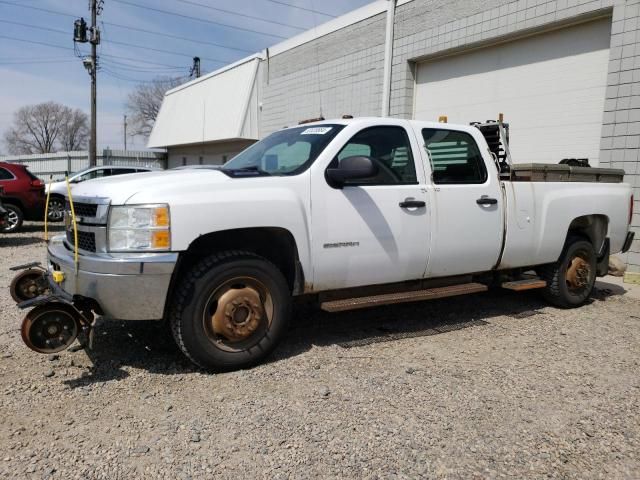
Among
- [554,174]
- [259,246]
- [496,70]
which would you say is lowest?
[259,246]

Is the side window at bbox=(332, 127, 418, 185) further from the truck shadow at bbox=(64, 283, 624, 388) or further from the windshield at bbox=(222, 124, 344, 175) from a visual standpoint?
the truck shadow at bbox=(64, 283, 624, 388)

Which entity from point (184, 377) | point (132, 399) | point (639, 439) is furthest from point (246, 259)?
point (639, 439)

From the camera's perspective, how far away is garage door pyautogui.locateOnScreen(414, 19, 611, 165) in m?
9.18

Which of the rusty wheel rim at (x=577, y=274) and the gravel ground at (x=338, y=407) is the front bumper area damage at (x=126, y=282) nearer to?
the gravel ground at (x=338, y=407)

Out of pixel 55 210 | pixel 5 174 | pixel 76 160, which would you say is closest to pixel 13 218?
pixel 5 174

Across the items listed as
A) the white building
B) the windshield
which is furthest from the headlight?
the white building

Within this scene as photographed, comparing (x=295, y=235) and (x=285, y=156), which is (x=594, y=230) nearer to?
(x=285, y=156)

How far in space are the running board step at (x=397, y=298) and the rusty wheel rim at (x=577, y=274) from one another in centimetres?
153

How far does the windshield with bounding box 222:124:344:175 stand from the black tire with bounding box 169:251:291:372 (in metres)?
0.82

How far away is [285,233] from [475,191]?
6.74 feet

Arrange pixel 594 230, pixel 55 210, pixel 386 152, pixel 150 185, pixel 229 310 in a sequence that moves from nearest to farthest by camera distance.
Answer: pixel 150 185 → pixel 229 310 → pixel 386 152 → pixel 594 230 → pixel 55 210

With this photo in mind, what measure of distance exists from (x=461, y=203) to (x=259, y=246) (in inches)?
78.1

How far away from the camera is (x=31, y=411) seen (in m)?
3.29

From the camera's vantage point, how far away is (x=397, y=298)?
4621mm
